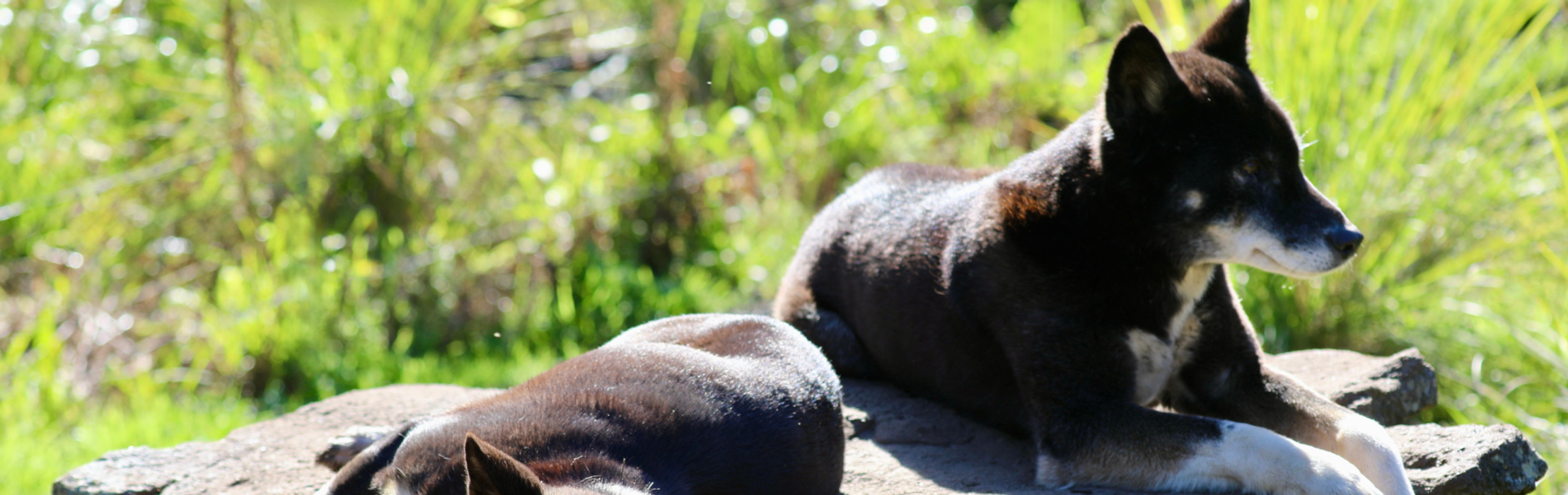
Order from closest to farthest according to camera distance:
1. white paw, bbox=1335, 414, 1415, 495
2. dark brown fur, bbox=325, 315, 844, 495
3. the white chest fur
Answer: dark brown fur, bbox=325, 315, 844, 495 → white paw, bbox=1335, 414, 1415, 495 → the white chest fur

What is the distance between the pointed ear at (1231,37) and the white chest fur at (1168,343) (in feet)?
2.18

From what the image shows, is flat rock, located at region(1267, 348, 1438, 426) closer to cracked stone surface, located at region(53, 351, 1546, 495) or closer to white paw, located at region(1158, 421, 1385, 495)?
cracked stone surface, located at region(53, 351, 1546, 495)

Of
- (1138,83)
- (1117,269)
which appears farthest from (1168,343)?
(1138,83)

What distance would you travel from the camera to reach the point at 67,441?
220 inches

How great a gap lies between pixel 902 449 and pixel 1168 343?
0.86 m

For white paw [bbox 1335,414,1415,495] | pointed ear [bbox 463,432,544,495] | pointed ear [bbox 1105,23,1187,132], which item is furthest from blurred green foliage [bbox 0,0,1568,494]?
pointed ear [bbox 463,432,544,495]

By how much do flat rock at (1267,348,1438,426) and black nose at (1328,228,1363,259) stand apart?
0.73m

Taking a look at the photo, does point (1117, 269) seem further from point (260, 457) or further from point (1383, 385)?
point (260, 457)

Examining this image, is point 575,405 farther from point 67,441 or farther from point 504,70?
point 504,70

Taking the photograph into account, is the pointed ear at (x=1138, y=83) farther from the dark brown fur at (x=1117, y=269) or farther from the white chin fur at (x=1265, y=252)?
the white chin fur at (x=1265, y=252)

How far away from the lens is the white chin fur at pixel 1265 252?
11.0 ft

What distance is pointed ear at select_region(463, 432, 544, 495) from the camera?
222cm

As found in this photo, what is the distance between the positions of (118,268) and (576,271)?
257cm

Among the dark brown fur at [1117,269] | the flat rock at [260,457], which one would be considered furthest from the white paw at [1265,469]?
the flat rock at [260,457]
